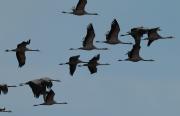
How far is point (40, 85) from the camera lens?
79125mm

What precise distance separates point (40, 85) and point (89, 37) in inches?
325

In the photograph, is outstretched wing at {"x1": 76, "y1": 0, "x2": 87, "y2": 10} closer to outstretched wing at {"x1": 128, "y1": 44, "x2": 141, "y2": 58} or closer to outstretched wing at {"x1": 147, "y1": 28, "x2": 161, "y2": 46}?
outstretched wing at {"x1": 128, "y1": 44, "x2": 141, "y2": 58}

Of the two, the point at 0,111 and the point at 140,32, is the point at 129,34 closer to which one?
the point at 140,32

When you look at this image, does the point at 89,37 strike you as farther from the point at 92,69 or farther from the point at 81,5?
the point at 92,69

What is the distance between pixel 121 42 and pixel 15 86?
7992mm

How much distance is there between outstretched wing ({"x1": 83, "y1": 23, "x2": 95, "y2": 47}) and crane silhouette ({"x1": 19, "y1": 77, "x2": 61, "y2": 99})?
6.24 metres

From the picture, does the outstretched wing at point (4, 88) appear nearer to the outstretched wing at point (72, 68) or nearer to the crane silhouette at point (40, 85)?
the crane silhouette at point (40, 85)

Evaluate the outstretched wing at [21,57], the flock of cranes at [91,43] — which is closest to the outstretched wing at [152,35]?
the flock of cranes at [91,43]

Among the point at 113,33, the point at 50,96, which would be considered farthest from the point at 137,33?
the point at 50,96

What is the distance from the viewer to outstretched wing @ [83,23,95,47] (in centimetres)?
8619

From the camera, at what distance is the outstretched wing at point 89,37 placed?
8619 centimetres

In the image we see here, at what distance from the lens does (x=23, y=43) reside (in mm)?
85562

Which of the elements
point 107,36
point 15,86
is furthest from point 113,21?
point 15,86

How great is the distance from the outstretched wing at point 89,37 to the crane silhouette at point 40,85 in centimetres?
624
